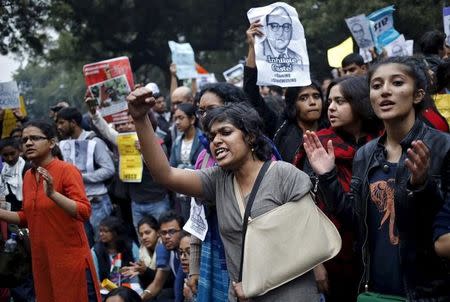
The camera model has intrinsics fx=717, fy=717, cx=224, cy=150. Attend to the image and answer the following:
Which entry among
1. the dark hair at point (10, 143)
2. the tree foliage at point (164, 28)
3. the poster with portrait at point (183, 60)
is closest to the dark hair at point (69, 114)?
the dark hair at point (10, 143)

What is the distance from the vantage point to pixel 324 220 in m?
3.44

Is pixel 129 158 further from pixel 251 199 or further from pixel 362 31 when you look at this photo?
pixel 251 199

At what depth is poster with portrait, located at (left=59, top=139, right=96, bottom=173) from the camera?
7602 millimetres

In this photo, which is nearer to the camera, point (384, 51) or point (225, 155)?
point (225, 155)

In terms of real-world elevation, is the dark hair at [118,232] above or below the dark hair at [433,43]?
below

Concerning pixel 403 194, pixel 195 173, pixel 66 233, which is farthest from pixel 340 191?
pixel 66 233

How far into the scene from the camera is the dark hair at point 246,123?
3557 mm

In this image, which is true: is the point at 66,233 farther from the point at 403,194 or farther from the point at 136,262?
the point at 403,194

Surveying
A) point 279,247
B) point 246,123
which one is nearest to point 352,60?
point 246,123

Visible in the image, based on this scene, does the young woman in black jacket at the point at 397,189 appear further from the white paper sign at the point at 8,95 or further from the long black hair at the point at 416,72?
the white paper sign at the point at 8,95

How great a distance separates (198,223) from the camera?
13.4ft

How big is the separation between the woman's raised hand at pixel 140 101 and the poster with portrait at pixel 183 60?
687 cm

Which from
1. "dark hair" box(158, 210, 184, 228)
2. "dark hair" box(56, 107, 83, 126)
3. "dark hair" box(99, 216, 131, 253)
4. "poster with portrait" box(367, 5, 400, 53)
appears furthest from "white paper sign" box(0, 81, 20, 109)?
"poster with portrait" box(367, 5, 400, 53)

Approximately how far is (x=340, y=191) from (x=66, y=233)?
8.13 ft
